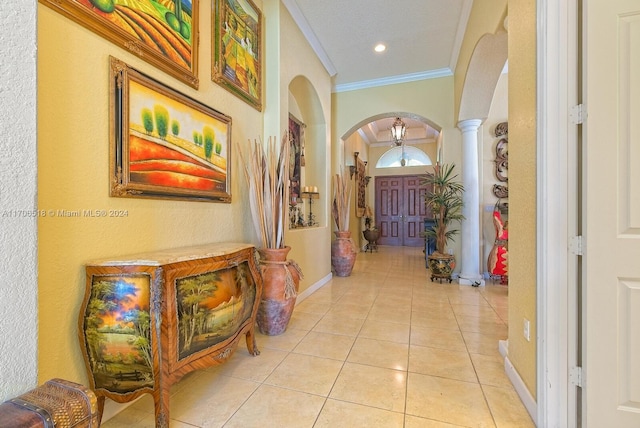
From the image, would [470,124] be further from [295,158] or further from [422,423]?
[422,423]

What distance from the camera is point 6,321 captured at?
0.83 meters

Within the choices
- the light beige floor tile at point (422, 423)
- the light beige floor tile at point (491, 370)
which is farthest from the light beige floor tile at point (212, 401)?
the light beige floor tile at point (491, 370)

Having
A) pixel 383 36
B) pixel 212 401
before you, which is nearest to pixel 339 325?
pixel 212 401

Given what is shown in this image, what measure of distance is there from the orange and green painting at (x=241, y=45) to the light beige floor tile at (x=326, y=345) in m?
2.37

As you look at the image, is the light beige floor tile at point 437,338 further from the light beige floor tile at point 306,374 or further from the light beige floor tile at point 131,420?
the light beige floor tile at point 131,420

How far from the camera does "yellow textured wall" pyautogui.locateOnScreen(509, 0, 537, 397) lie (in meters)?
1.54

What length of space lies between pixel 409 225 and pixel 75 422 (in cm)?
898

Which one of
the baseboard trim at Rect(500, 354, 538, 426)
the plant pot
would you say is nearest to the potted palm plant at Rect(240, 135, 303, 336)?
the baseboard trim at Rect(500, 354, 538, 426)

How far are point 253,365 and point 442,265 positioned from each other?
3382mm

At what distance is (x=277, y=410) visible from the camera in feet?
5.04
